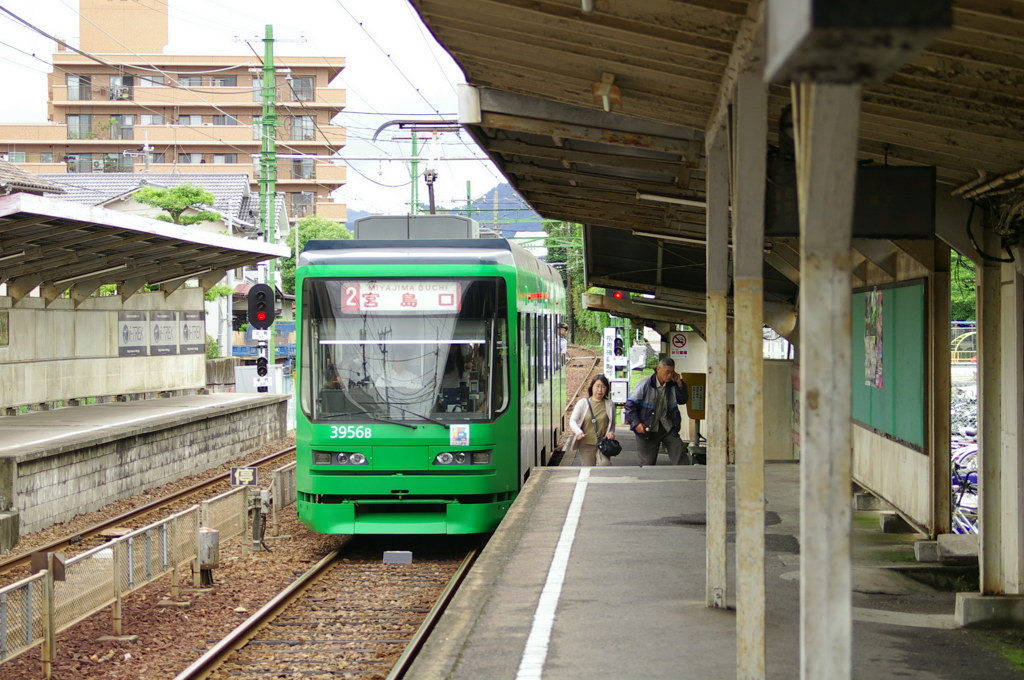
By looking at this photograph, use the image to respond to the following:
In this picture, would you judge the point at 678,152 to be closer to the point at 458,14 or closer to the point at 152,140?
the point at 458,14

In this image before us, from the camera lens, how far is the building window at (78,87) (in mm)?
75438

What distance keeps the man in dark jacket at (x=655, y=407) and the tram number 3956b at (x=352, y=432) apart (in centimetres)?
383

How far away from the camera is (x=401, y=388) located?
1054 cm

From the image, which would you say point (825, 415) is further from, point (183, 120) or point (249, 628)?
point (183, 120)

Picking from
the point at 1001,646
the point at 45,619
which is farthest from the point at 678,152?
the point at 45,619

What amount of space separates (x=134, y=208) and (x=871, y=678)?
4160 centimetres

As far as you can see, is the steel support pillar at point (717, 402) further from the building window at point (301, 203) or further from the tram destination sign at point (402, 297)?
the building window at point (301, 203)

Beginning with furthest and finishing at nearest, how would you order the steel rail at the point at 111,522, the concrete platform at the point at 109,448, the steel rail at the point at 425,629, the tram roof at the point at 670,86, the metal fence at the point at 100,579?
the concrete platform at the point at 109,448
the steel rail at the point at 111,522
the steel rail at the point at 425,629
the metal fence at the point at 100,579
the tram roof at the point at 670,86

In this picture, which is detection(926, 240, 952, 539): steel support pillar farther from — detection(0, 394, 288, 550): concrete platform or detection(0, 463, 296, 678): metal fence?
detection(0, 394, 288, 550): concrete platform

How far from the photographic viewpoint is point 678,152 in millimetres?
7574

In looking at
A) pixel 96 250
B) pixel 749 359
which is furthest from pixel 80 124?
pixel 749 359

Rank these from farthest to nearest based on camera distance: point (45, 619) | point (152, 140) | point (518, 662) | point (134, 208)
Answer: point (152, 140) < point (134, 208) < point (45, 619) < point (518, 662)

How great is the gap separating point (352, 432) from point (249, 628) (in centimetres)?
252

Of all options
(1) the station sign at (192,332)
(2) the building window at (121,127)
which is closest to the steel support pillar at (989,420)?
(1) the station sign at (192,332)
